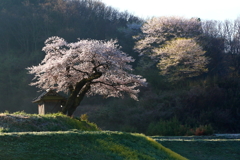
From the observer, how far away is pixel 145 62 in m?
46.0

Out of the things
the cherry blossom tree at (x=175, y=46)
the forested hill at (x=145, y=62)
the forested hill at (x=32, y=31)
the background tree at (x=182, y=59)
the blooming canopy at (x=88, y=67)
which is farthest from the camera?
the forested hill at (x=32, y=31)

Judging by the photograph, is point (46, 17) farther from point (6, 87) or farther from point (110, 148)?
point (110, 148)

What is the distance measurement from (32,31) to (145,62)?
62.4ft

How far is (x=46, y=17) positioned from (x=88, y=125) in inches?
1487

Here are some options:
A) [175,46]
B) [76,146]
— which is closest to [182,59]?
[175,46]

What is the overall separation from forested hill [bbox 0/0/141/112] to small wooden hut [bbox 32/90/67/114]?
24888 mm

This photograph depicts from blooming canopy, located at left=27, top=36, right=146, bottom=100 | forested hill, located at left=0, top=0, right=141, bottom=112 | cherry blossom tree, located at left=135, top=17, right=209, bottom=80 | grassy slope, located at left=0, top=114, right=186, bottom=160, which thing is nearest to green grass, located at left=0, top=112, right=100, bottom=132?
grassy slope, located at left=0, top=114, right=186, bottom=160

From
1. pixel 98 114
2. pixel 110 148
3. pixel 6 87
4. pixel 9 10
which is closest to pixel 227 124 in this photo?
pixel 98 114

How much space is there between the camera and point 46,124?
14.7 m

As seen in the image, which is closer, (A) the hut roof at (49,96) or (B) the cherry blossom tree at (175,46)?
(A) the hut roof at (49,96)

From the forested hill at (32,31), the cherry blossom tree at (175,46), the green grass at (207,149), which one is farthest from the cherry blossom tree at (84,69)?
the forested hill at (32,31)

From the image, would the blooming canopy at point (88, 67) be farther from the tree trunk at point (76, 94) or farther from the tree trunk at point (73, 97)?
the tree trunk at point (73, 97)

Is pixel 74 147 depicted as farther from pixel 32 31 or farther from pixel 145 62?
pixel 32 31

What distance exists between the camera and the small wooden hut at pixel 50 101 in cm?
1997
